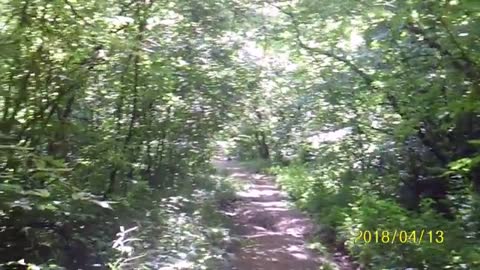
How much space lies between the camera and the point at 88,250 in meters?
5.99

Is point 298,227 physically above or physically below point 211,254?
below

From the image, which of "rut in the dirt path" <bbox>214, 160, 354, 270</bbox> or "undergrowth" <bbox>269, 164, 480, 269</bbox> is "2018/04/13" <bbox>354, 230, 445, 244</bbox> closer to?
"undergrowth" <bbox>269, 164, 480, 269</bbox>

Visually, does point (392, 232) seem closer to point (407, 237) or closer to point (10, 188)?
point (407, 237)

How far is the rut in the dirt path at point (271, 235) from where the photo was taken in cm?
852

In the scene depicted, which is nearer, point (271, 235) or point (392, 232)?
point (392, 232)

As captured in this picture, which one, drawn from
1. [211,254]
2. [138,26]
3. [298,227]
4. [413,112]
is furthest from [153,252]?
[298,227]

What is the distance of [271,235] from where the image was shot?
35.7 ft

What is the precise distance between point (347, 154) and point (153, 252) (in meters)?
7.53

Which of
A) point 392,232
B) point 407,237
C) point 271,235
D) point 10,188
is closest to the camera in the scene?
point 10,188

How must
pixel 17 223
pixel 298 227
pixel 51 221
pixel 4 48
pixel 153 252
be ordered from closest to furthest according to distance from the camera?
pixel 4 48, pixel 17 223, pixel 51 221, pixel 153 252, pixel 298 227

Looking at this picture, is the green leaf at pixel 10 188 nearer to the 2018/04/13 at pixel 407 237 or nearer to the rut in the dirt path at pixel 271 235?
the rut in the dirt path at pixel 271 235

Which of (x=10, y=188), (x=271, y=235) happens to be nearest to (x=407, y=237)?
(x=271, y=235)

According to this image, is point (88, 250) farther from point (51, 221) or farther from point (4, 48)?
point (4, 48)

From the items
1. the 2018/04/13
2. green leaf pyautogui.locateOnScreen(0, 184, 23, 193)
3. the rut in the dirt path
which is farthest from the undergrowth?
green leaf pyautogui.locateOnScreen(0, 184, 23, 193)
